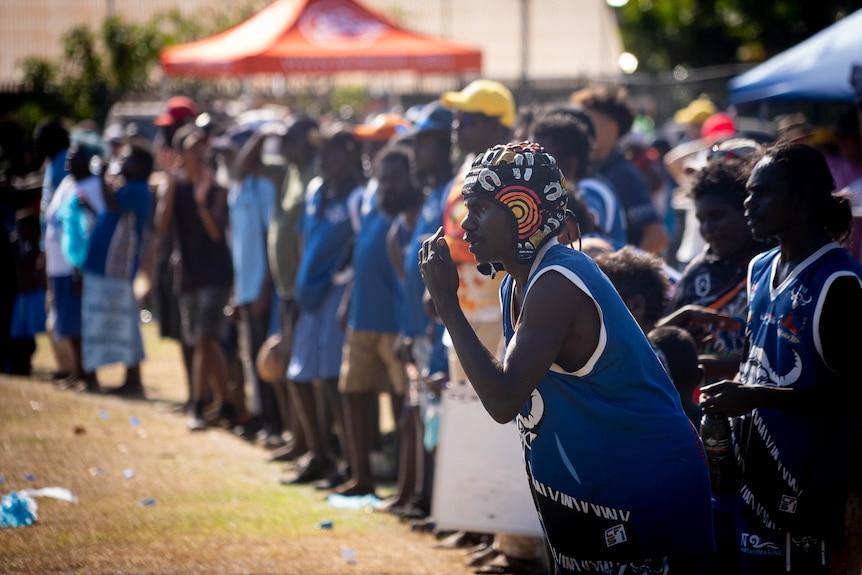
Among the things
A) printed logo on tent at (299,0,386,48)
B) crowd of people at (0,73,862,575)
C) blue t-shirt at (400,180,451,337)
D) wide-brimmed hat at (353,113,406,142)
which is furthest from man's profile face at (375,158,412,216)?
printed logo on tent at (299,0,386,48)

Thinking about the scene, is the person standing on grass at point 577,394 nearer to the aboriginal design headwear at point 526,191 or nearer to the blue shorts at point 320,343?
the aboriginal design headwear at point 526,191

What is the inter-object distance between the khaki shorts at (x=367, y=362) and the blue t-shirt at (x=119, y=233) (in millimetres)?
4258

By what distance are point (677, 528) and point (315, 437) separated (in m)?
5.44

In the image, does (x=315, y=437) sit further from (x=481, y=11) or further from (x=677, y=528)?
(x=481, y=11)

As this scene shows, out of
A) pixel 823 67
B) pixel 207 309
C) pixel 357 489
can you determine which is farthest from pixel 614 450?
pixel 207 309

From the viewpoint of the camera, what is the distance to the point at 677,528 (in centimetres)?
351

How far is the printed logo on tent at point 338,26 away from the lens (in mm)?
17469

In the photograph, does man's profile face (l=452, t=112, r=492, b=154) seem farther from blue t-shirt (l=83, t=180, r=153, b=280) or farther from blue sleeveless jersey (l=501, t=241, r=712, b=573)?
blue t-shirt (l=83, t=180, r=153, b=280)

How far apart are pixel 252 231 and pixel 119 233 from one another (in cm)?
227

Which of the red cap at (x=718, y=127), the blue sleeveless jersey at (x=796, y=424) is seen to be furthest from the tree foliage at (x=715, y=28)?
the blue sleeveless jersey at (x=796, y=424)

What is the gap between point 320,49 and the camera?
17141 millimetres

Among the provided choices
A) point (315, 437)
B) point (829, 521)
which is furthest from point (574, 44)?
point (829, 521)

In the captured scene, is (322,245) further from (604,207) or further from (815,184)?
(815,184)

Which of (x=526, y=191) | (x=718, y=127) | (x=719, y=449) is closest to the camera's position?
(x=526, y=191)
